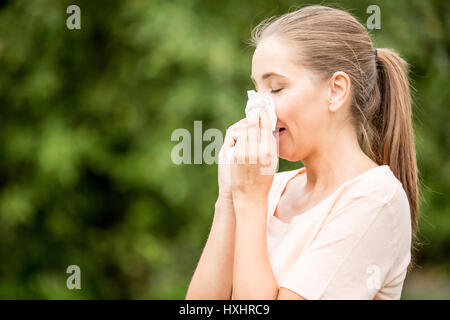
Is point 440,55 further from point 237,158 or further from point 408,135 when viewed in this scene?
point 237,158

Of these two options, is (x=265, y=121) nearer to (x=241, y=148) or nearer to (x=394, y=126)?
(x=241, y=148)

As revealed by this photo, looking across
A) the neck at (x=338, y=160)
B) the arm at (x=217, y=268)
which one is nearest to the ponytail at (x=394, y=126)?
the neck at (x=338, y=160)

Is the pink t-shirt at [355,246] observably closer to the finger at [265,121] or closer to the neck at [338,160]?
the neck at [338,160]

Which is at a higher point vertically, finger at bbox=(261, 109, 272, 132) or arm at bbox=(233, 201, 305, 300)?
finger at bbox=(261, 109, 272, 132)

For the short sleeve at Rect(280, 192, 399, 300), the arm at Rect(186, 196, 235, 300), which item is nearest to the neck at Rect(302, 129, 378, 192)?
the short sleeve at Rect(280, 192, 399, 300)

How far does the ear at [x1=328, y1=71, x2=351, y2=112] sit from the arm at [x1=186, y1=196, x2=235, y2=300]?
54 cm

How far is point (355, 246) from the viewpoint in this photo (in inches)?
58.9

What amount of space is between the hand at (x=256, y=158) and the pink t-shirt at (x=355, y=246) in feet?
0.65

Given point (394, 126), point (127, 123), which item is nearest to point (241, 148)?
point (394, 126)

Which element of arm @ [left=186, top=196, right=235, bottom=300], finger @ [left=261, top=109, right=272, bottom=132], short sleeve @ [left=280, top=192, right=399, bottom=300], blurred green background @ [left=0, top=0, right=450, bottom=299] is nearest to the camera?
short sleeve @ [left=280, top=192, right=399, bottom=300]

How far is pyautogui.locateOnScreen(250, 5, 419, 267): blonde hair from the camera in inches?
67.8

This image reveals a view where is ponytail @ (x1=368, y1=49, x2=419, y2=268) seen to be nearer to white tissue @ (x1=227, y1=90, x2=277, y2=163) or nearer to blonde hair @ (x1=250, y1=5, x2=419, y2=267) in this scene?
blonde hair @ (x1=250, y1=5, x2=419, y2=267)

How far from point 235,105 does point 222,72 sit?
0.27 metres

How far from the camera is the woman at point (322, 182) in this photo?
1.51 metres
